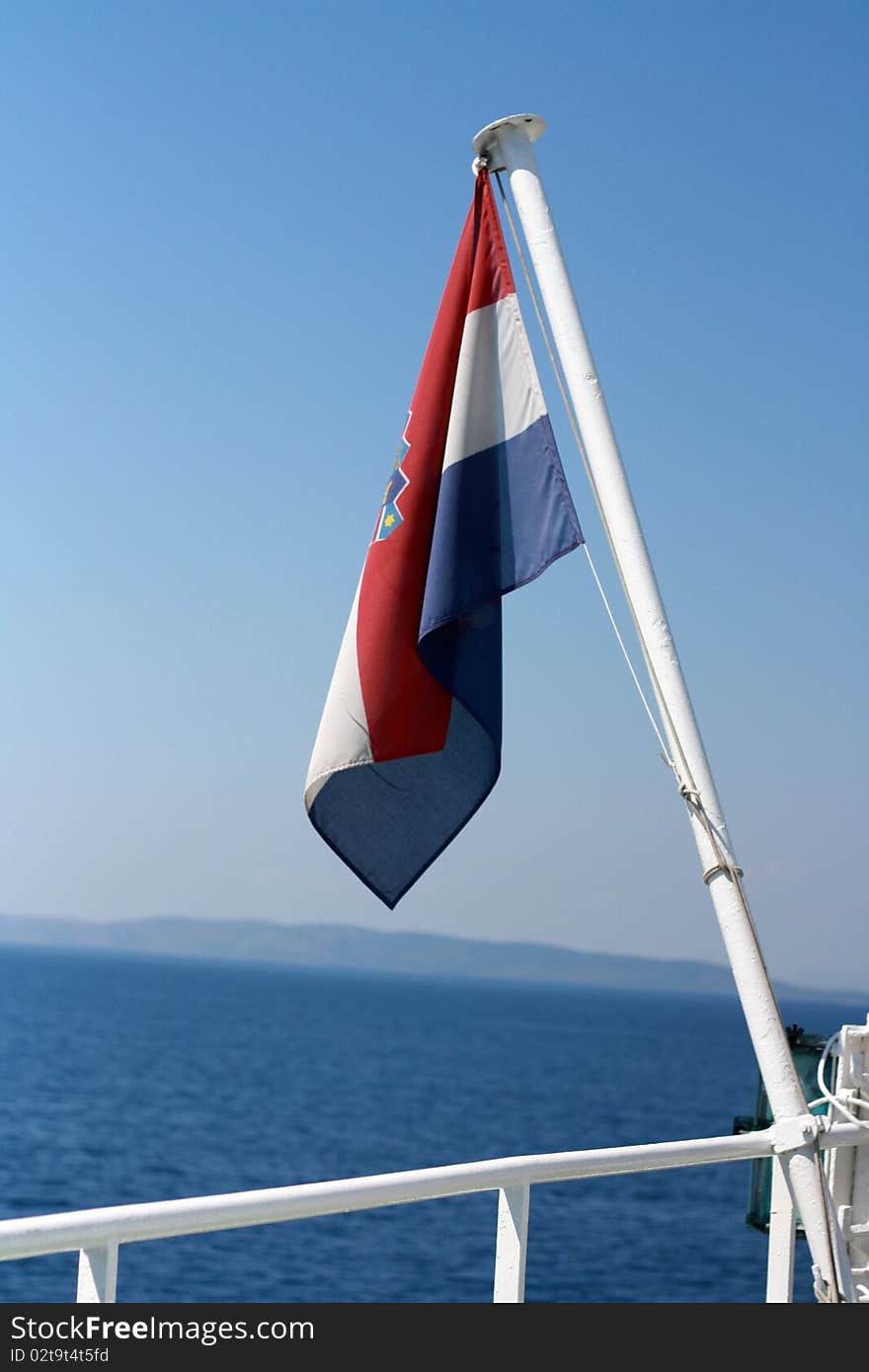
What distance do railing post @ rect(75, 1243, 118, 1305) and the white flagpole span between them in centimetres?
226

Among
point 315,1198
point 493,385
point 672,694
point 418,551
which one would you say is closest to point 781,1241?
point 672,694

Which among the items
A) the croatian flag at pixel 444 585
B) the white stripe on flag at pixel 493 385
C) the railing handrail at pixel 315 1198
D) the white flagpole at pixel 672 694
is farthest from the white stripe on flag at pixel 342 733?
the railing handrail at pixel 315 1198

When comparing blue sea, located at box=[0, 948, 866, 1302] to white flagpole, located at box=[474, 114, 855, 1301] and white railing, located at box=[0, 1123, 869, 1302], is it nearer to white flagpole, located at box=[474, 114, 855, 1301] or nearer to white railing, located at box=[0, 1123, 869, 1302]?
→ white flagpole, located at box=[474, 114, 855, 1301]

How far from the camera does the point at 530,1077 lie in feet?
398

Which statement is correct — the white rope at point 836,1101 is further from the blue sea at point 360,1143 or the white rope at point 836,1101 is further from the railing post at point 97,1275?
the blue sea at point 360,1143

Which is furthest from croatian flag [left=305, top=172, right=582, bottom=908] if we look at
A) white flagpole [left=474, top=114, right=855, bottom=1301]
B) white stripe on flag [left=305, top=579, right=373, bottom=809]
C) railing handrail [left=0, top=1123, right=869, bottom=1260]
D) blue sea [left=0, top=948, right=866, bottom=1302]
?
blue sea [left=0, top=948, right=866, bottom=1302]

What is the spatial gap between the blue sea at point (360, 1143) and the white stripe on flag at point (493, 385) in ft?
28.1

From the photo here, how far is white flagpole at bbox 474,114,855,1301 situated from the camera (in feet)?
14.8

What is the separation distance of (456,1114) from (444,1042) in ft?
223

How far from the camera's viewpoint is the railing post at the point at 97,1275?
2947mm

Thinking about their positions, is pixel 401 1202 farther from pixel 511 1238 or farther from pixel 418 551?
pixel 418 551

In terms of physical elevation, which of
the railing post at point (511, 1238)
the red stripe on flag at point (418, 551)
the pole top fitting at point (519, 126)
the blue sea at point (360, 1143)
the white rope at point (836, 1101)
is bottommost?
the railing post at point (511, 1238)

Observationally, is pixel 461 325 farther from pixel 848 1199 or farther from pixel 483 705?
pixel 848 1199
